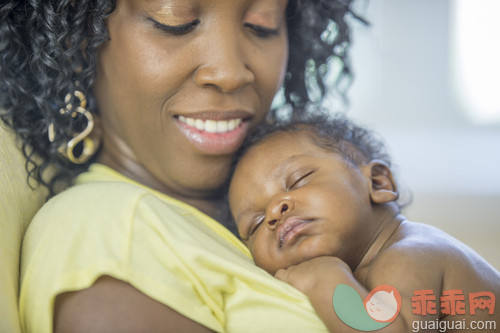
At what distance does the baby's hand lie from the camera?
1255 millimetres

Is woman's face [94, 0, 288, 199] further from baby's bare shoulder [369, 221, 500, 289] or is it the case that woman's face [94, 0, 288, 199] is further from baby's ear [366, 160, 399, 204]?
baby's bare shoulder [369, 221, 500, 289]

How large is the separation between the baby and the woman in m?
0.07

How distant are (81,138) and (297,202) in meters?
0.64

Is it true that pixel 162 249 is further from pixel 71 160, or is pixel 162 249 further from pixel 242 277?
pixel 71 160

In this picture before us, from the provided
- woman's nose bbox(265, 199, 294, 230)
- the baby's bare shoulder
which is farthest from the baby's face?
the baby's bare shoulder

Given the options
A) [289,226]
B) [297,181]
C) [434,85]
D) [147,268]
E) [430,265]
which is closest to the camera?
[147,268]

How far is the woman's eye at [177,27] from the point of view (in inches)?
60.0

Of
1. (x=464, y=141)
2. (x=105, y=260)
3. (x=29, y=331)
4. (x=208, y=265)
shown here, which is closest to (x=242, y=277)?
(x=208, y=265)

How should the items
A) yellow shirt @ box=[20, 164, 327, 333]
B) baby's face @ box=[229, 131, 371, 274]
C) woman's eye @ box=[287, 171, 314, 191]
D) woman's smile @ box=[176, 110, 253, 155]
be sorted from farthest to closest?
woman's smile @ box=[176, 110, 253, 155]
woman's eye @ box=[287, 171, 314, 191]
baby's face @ box=[229, 131, 371, 274]
yellow shirt @ box=[20, 164, 327, 333]

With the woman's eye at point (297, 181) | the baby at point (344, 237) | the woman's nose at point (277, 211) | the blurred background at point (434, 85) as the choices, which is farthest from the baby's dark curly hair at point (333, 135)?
the blurred background at point (434, 85)

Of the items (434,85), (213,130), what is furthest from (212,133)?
(434,85)

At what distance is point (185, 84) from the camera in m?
1.57

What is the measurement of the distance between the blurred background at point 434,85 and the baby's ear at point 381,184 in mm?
A: 3444

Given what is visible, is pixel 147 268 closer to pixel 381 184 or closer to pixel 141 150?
pixel 141 150
